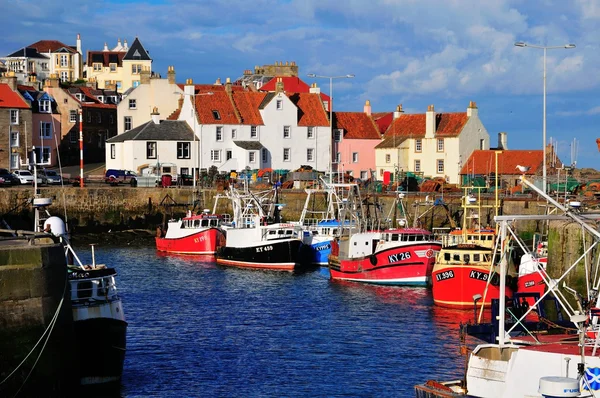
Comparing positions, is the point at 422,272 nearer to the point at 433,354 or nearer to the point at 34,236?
the point at 433,354

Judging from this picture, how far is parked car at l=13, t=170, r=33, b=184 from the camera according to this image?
76125 millimetres

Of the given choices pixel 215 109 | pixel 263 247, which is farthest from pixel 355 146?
pixel 263 247

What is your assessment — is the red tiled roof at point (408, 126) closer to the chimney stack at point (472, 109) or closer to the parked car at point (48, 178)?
the chimney stack at point (472, 109)

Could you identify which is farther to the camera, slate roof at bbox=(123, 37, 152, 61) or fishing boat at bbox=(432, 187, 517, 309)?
slate roof at bbox=(123, 37, 152, 61)

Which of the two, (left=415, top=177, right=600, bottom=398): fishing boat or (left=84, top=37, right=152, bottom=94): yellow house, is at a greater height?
(left=84, top=37, right=152, bottom=94): yellow house

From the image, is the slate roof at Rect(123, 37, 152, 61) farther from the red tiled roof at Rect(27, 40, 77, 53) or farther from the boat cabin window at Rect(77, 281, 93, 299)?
the boat cabin window at Rect(77, 281, 93, 299)

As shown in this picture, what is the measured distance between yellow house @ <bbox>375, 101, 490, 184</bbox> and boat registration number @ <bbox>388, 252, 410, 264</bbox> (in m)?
30.6

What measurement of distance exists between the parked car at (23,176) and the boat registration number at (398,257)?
118ft

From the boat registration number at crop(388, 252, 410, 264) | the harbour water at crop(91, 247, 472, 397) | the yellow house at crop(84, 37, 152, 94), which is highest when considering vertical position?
the yellow house at crop(84, 37, 152, 94)

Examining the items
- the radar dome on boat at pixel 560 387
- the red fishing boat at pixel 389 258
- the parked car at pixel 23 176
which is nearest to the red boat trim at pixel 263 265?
the red fishing boat at pixel 389 258

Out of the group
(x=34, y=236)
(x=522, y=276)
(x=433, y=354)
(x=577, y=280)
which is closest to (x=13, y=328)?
(x=34, y=236)

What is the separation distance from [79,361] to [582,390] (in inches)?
491

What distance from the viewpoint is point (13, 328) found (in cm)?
2383

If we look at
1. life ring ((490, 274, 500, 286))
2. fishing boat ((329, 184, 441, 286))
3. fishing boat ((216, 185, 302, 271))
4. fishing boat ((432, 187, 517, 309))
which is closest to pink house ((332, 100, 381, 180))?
fishing boat ((216, 185, 302, 271))
